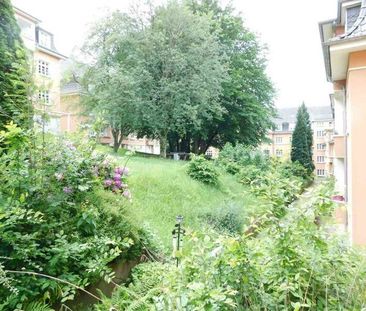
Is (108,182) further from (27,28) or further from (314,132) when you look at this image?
(314,132)

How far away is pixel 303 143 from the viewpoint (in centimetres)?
2983

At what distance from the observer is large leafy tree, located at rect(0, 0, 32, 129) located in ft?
9.48

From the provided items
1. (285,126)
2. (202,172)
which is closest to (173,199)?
(202,172)

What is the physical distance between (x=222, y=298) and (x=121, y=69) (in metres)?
16.0

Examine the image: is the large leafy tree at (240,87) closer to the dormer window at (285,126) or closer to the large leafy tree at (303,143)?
the large leafy tree at (303,143)

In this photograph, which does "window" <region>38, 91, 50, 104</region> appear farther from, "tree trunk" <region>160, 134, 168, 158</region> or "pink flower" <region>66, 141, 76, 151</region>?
"tree trunk" <region>160, 134, 168, 158</region>

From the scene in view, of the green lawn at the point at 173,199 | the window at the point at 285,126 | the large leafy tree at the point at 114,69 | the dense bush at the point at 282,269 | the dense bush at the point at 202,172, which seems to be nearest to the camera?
the dense bush at the point at 282,269

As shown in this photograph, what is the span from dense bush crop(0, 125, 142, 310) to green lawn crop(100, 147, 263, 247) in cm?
222

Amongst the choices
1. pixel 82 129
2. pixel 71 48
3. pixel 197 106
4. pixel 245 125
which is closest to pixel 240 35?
pixel 245 125

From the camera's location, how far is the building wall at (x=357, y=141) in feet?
18.0

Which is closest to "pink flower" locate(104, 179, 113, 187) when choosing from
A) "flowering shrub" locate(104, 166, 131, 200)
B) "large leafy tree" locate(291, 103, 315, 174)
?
"flowering shrub" locate(104, 166, 131, 200)

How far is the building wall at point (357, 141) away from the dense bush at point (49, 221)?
4.41 meters

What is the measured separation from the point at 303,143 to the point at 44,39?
24.8 metres

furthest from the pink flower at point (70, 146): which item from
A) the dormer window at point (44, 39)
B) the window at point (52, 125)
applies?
the dormer window at point (44, 39)
